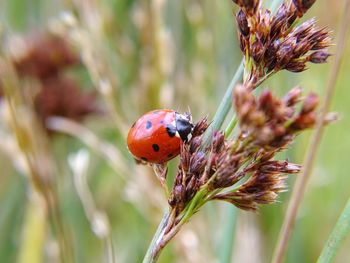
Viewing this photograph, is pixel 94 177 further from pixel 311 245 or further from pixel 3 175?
pixel 311 245

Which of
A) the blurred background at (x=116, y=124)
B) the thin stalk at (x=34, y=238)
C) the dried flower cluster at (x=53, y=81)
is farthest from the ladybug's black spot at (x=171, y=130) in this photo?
the dried flower cluster at (x=53, y=81)

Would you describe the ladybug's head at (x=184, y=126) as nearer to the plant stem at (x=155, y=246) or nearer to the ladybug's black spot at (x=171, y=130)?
the ladybug's black spot at (x=171, y=130)

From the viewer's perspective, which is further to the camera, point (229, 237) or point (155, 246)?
point (229, 237)

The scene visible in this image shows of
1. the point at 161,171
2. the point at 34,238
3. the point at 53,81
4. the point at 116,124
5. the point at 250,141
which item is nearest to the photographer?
the point at 250,141

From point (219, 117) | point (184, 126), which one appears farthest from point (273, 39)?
point (184, 126)

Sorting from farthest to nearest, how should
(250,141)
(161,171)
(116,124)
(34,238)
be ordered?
1. (116,124)
2. (34,238)
3. (161,171)
4. (250,141)

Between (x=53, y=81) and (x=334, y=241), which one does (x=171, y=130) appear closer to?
(x=334, y=241)
